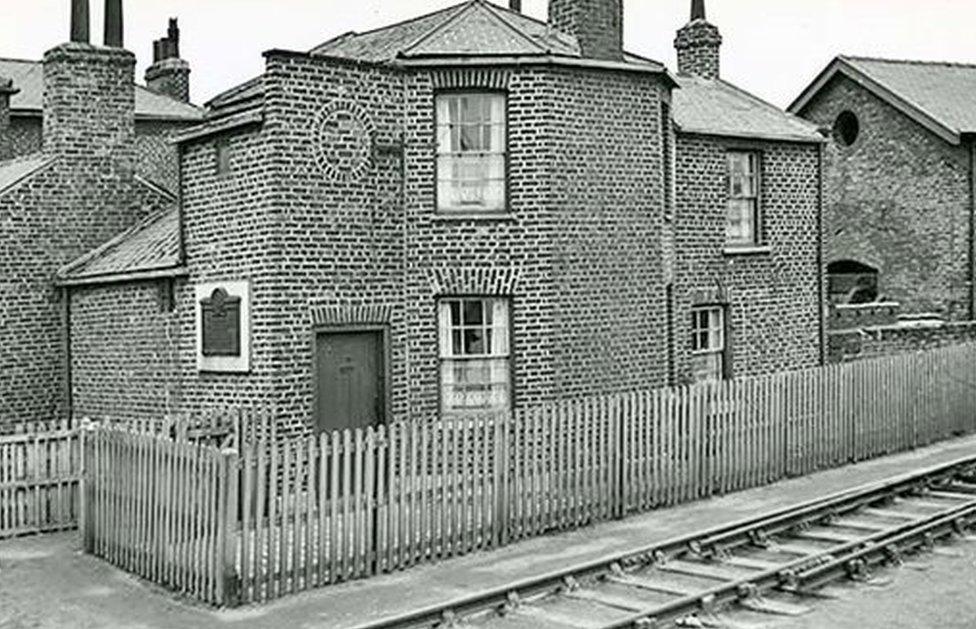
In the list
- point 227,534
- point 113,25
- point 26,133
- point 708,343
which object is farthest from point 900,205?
point 227,534

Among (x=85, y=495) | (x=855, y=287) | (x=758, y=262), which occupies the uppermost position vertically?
(x=758, y=262)

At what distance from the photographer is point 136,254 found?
64.0 feet

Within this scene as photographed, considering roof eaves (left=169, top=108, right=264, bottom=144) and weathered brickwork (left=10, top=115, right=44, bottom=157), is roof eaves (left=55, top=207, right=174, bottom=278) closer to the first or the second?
roof eaves (left=169, top=108, right=264, bottom=144)

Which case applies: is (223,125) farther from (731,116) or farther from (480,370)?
(731,116)

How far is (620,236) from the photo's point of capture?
18.4 meters

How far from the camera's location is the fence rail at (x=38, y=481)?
574 inches

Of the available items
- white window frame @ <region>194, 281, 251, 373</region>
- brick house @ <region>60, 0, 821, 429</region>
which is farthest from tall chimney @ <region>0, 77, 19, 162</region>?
white window frame @ <region>194, 281, 251, 373</region>

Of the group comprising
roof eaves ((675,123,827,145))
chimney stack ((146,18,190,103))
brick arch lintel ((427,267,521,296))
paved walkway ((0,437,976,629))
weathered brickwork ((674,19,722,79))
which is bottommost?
paved walkway ((0,437,976,629))

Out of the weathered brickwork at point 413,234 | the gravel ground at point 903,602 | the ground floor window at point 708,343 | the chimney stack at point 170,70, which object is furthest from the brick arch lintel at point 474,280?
the chimney stack at point 170,70

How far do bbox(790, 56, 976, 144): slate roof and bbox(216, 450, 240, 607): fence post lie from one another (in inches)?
976

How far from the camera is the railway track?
34.5ft

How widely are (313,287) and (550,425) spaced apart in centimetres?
410

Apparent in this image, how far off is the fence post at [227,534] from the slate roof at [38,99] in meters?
25.7

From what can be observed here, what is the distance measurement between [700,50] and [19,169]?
15061 mm
